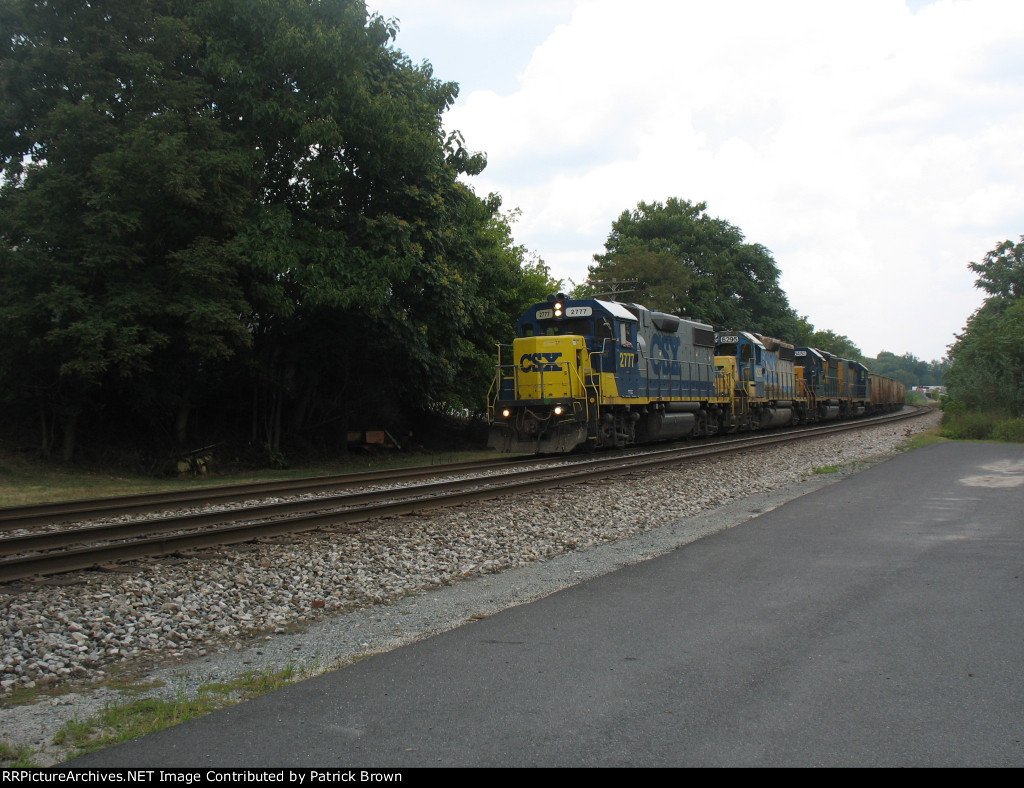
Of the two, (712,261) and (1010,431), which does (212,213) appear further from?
(712,261)

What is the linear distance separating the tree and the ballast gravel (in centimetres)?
4331

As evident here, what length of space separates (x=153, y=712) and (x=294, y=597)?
2501mm

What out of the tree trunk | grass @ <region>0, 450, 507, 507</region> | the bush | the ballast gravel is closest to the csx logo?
grass @ <region>0, 450, 507, 507</region>

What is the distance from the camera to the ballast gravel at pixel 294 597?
486 cm

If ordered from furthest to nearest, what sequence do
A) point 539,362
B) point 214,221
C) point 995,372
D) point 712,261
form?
point 712,261, point 995,372, point 539,362, point 214,221

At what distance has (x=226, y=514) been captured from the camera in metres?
9.91

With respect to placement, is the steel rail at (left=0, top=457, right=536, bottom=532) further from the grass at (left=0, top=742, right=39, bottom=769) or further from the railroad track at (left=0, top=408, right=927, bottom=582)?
the grass at (left=0, top=742, right=39, bottom=769)

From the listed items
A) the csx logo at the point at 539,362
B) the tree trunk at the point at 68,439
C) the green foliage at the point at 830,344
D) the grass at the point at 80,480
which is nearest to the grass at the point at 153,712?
the grass at the point at 80,480

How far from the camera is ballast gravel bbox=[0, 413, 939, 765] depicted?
15.9 ft

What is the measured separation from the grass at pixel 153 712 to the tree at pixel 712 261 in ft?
160

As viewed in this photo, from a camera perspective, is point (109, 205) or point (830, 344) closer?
point (109, 205)

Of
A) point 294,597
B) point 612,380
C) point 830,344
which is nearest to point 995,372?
point 612,380

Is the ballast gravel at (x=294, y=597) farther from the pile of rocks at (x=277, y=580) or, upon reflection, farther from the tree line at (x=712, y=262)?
the tree line at (x=712, y=262)
